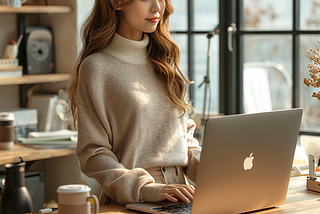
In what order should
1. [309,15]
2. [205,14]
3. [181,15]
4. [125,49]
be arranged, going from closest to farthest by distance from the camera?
1. [125,49]
2. [309,15]
3. [205,14]
4. [181,15]

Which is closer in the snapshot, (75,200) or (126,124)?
(75,200)

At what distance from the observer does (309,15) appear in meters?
2.84

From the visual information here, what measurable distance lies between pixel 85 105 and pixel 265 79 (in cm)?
182

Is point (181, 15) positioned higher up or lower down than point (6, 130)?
higher up

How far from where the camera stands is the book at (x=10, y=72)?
2.82 meters

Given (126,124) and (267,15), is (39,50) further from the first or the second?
(126,124)

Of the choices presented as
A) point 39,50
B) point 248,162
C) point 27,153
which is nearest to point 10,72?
point 39,50

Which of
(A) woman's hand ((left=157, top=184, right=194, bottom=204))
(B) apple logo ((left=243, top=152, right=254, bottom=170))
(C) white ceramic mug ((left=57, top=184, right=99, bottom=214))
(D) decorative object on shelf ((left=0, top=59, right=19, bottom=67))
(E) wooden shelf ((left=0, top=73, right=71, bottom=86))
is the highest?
(D) decorative object on shelf ((left=0, top=59, right=19, bottom=67))

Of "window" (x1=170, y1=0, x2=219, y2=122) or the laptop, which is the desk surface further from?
the laptop

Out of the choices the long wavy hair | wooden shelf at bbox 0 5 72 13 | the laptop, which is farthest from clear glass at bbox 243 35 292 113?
the laptop

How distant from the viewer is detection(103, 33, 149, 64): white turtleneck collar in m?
1.67

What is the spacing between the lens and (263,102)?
3.16m

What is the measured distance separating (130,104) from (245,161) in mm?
472

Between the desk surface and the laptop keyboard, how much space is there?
1.32 meters
